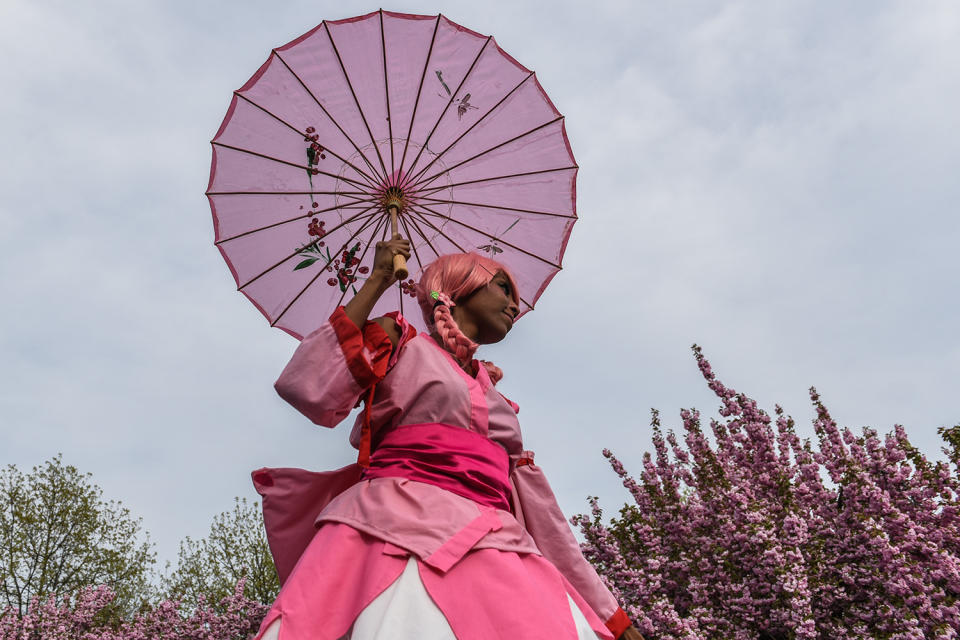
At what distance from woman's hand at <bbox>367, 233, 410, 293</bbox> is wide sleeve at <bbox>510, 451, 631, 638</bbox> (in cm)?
79

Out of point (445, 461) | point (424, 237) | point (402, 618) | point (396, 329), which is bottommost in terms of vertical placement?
point (402, 618)

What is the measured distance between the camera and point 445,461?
192 cm

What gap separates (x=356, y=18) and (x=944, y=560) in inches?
158

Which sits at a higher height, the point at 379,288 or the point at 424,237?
the point at 424,237

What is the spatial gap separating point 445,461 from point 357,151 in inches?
57.6

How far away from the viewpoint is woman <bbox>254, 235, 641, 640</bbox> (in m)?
1.55

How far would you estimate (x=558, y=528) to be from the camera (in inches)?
90.9

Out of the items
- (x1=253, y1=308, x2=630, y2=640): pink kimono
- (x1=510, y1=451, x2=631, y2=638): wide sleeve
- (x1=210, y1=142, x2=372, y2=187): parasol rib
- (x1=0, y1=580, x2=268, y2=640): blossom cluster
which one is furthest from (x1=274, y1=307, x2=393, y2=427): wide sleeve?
(x1=0, y1=580, x2=268, y2=640): blossom cluster

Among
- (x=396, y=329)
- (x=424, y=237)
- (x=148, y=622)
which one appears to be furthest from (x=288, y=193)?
(x=148, y=622)

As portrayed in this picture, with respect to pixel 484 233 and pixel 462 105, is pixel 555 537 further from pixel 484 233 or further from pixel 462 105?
pixel 462 105

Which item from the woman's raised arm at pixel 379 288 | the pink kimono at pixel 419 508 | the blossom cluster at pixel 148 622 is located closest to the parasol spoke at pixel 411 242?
the woman's raised arm at pixel 379 288

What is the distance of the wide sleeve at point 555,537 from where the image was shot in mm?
2145

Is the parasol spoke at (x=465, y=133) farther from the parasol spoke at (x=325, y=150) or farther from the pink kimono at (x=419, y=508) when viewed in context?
the pink kimono at (x=419, y=508)

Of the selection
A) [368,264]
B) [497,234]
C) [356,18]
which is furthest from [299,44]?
[497,234]
